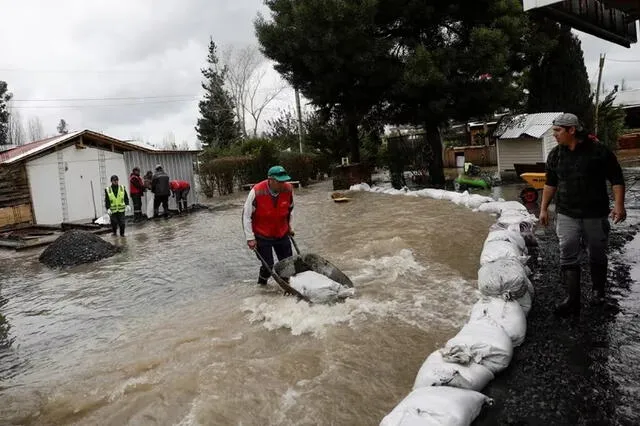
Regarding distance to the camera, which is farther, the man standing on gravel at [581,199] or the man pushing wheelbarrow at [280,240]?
the man pushing wheelbarrow at [280,240]

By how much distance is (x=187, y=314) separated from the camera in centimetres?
508

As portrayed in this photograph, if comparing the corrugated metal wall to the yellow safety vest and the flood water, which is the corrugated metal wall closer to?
the yellow safety vest

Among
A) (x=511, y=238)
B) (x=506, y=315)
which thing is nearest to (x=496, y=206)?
(x=511, y=238)

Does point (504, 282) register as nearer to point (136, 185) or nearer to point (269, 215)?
point (269, 215)

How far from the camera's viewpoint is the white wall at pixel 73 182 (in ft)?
43.2

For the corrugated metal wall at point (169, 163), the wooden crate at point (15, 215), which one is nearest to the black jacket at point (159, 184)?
the corrugated metal wall at point (169, 163)

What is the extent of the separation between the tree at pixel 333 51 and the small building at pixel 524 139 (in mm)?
4395

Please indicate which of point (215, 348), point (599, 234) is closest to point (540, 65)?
point (599, 234)

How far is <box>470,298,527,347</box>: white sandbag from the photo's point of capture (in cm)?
348

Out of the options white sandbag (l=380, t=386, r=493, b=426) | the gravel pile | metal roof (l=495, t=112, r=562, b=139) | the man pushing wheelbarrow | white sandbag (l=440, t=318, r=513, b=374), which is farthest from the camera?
metal roof (l=495, t=112, r=562, b=139)

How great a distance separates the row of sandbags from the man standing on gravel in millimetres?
432

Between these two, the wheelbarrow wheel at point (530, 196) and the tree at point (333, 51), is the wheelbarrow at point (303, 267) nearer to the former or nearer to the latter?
the wheelbarrow wheel at point (530, 196)

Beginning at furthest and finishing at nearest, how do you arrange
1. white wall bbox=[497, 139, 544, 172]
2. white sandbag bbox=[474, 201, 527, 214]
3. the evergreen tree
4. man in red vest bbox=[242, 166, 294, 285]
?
1. the evergreen tree
2. white wall bbox=[497, 139, 544, 172]
3. white sandbag bbox=[474, 201, 527, 214]
4. man in red vest bbox=[242, 166, 294, 285]

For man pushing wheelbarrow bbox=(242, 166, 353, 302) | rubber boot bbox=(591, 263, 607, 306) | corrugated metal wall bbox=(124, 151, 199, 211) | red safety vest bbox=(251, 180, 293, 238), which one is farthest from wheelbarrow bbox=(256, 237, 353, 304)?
corrugated metal wall bbox=(124, 151, 199, 211)
